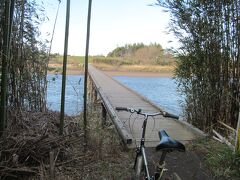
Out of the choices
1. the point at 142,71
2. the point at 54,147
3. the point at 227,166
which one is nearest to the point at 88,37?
the point at 54,147

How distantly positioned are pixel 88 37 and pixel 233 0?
2.26m

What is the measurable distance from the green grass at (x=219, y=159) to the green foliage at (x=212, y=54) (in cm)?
88

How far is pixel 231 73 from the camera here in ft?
16.1

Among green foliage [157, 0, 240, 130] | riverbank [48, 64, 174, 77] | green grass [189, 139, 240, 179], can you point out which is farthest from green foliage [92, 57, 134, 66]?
green grass [189, 139, 240, 179]

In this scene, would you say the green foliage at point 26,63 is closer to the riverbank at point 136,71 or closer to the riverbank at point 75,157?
the riverbank at point 75,157

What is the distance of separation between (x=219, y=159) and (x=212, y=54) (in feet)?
6.21

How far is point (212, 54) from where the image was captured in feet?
16.4

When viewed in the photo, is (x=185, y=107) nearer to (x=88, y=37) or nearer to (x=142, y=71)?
(x=88, y=37)

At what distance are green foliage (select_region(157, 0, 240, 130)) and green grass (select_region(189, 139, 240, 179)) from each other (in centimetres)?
88

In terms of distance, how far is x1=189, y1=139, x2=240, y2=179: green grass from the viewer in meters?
3.36

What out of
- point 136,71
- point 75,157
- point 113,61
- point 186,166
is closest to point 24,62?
point 75,157

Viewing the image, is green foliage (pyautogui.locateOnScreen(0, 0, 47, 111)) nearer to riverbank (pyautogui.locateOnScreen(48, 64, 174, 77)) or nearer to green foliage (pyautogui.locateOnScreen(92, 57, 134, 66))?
riverbank (pyautogui.locateOnScreen(48, 64, 174, 77))

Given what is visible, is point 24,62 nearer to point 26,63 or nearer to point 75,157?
point 26,63

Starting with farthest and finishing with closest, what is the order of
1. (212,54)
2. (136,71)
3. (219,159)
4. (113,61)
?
(113,61) → (136,71) → (212,54) → (219,159)
